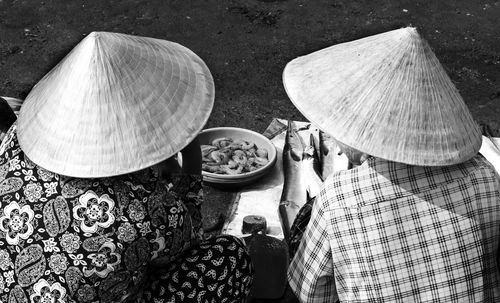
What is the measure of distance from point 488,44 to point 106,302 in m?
4.43

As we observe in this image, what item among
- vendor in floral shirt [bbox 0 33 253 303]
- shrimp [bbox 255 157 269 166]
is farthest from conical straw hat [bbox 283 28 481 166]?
shrimp [bbox 255 157 269 166]

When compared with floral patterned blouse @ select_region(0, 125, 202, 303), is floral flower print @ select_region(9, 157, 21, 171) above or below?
above

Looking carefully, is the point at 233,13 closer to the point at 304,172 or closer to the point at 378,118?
the point at 304,172

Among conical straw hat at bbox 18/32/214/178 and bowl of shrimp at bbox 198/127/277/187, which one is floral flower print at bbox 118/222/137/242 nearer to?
conical straw hat at bbox 18/32/214/178

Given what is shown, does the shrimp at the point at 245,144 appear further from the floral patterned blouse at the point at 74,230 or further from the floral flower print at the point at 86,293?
the floral flower print at the point at 86,293

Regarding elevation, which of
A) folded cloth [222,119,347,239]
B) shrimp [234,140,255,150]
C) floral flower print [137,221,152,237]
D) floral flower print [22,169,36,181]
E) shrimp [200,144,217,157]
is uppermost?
floral flower print [22,169,36,181]

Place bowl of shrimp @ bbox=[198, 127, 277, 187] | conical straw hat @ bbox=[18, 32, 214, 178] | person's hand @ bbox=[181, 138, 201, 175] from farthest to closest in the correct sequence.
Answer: bowl of shrimp @ bbox=[198, 127, 277, 187] → person's hand @ bbox=[181, 138, 201, 175] → conical straw hat @ bbox=[18, 32, 214, 178]

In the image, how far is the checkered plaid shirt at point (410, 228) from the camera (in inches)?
82.7

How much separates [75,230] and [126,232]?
173 mm

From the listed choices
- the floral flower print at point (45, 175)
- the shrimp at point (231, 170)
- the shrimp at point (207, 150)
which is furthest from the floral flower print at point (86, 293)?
the shrimp at point (207, 150)

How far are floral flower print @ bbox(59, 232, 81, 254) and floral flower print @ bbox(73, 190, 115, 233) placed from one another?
0.05 meters

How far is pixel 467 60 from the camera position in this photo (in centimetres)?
516

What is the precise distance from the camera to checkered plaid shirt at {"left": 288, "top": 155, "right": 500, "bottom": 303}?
2.10 meters

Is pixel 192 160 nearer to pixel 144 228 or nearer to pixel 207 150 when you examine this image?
pixel 144 228
